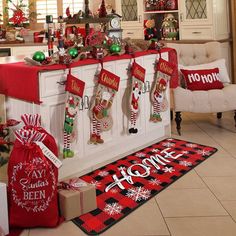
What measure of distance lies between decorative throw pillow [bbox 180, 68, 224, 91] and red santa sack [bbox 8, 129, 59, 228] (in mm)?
2387

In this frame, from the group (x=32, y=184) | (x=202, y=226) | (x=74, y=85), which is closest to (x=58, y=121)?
(x=74, y=85)

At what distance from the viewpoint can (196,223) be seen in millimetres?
2373

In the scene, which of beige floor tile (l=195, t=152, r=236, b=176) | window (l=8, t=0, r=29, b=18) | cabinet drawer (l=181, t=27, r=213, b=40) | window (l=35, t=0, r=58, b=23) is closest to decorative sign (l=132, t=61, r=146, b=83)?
beige floor tile (l=195, t=152, r=236, b=176)

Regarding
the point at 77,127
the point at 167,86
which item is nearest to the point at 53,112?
the point at 77,127

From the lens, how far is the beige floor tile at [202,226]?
2.26 metres

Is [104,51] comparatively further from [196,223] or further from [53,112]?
[196,223]

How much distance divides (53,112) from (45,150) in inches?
22.2

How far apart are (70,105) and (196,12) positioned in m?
3.15

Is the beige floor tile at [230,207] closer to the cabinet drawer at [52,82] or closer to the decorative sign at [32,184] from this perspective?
the decorative sign at [32,184]

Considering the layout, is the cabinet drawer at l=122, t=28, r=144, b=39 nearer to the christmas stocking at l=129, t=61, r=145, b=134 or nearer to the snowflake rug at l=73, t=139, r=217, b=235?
the snowflake rug at l=73, t=139, r=217, b=235

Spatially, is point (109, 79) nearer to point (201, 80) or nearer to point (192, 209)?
point (192, 209)

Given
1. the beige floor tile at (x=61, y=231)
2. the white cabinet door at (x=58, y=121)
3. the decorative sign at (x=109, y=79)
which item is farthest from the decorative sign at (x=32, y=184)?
the decorative sign at (x=109, y=79)

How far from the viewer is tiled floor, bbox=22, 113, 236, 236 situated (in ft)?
7.56

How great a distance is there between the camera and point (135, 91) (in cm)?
341
